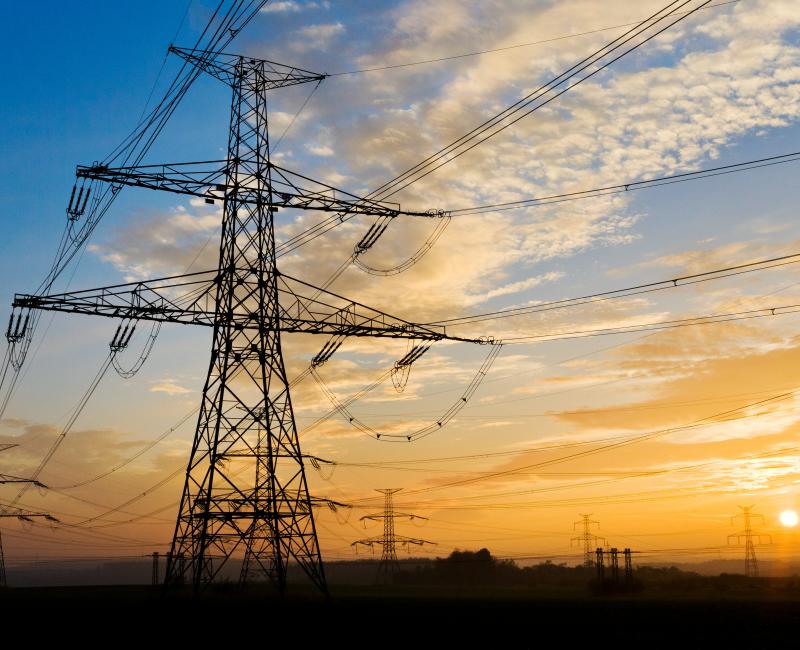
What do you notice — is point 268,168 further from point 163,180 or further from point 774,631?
point 774,631

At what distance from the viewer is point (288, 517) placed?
3828cm

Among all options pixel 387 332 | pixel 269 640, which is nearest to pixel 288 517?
pixel 387 332

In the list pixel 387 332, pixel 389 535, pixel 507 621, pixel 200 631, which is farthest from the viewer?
pixel 389 535

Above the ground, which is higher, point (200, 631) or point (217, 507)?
point (217, 507)

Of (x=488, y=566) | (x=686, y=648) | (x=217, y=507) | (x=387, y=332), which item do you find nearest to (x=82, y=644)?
(x=217, y=507)

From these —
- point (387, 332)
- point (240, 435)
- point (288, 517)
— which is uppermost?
point (387, 332)

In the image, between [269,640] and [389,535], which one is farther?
[389,535]

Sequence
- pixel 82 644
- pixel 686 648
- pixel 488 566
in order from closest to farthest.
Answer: pixel 686 648
pixel 82 644
pixel 488 566

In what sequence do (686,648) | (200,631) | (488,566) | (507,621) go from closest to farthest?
(686,648) → (200,631) → (507,621) → (488,566)

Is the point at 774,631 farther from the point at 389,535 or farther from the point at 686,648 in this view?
the point at 389,535

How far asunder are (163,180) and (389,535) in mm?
73509

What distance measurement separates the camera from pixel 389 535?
10275 cm

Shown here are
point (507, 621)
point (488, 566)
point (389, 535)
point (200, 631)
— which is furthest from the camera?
point (488, 566)

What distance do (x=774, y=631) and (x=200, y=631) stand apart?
63.5 feet
